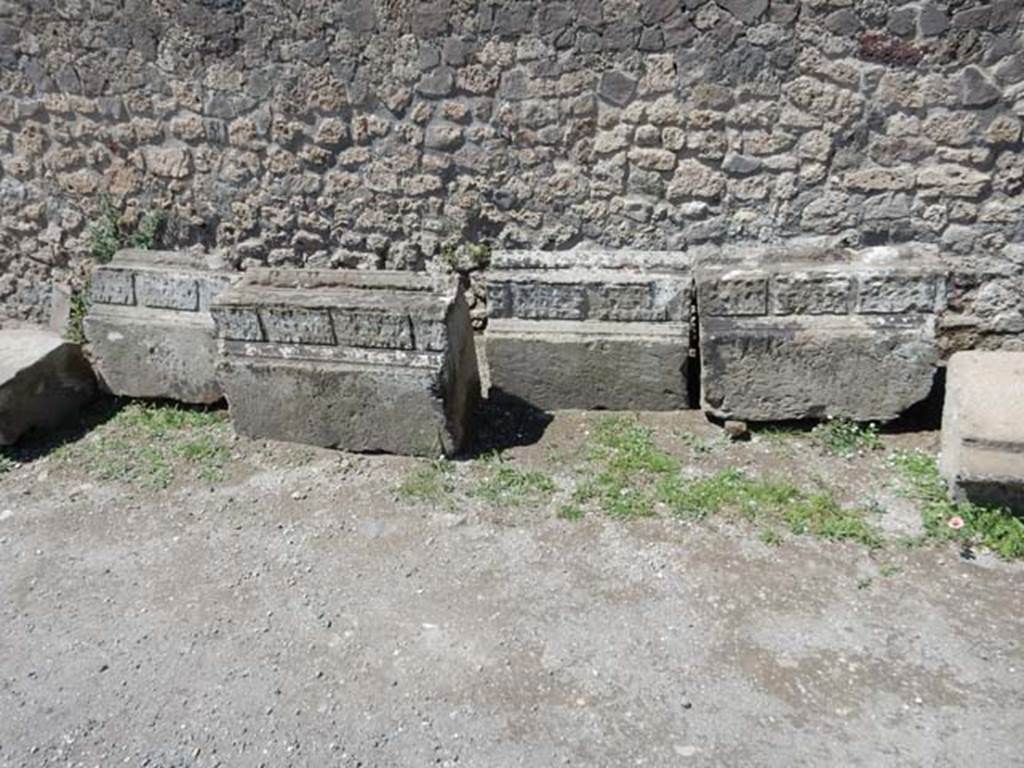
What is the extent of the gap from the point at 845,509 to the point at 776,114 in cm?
233

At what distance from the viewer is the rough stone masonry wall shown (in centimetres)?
484

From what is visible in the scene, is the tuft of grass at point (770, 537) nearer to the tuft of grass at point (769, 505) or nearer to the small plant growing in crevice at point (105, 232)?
the tuft of grass at point (769, 505)

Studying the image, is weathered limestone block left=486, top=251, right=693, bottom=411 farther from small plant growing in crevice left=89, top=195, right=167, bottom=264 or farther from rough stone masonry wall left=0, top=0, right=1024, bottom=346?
small plant growing in crevice left=89, top=195, right=167, bottom=264

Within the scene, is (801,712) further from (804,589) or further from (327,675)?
(327,675)

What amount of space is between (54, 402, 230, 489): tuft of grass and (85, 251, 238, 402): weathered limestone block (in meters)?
0.14

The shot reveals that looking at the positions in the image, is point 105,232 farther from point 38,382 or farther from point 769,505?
point 769,505

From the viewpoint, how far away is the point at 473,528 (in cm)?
393

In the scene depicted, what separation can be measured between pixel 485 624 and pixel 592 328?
177cm

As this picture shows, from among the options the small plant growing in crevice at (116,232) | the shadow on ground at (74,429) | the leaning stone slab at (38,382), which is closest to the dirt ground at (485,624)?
the shadow on ground at (74,429)

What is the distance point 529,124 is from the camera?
5352 millimetres

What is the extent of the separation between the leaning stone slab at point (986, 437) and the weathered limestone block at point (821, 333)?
11.7 inches

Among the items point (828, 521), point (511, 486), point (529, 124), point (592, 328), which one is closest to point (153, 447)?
point (511, 486)

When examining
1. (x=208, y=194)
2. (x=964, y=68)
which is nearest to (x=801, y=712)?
(x=964, y=68)

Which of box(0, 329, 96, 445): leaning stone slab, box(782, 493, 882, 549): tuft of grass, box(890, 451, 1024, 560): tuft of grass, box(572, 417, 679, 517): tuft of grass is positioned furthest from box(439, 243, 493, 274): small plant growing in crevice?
box(890, 451, 1024, 560): tuft of grass
